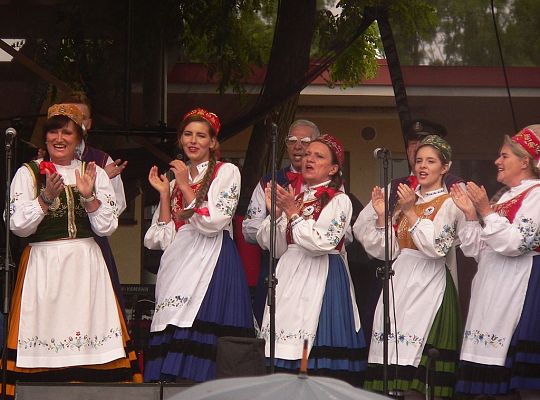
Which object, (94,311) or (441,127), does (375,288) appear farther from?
(94,311)

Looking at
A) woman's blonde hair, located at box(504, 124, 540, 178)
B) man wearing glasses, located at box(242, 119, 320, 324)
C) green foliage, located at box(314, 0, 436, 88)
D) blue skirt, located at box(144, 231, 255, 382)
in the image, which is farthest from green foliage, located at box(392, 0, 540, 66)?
blue skirt, located at box(144, 231, 255, 382)

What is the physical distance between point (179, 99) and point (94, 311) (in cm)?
232

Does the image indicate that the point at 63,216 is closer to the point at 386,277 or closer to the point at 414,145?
the point at 386,277

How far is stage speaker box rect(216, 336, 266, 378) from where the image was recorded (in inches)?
264

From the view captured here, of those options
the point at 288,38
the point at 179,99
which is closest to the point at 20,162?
the point at 179,99

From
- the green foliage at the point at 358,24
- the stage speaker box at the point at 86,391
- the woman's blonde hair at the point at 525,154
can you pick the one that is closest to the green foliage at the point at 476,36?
the green foliage at the point at 358,24

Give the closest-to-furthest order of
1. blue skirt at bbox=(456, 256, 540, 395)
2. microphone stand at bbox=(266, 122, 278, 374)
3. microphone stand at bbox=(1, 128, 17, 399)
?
1. microphone stand at bbox=(1, 128, 17, 399)
2. microphone stand at bbox=(266, 122, 278, 374)
3. blue skirt at bbox=(456, 256, 540, 395)

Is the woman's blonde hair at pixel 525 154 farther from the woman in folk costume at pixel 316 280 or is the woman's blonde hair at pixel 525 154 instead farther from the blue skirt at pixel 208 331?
the blue skirt at pixel 208 331

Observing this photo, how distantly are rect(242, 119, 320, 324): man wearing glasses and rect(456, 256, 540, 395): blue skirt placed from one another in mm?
1330

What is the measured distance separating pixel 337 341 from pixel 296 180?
3.43 ft

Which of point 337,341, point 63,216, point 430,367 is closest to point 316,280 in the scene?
point 337,341

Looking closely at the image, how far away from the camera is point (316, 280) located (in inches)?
314

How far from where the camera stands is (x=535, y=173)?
788cm

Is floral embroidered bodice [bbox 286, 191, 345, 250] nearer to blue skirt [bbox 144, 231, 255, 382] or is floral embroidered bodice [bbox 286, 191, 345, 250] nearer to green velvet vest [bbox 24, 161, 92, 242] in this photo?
blue skirt [bbox 144, 231, 255, 382]
